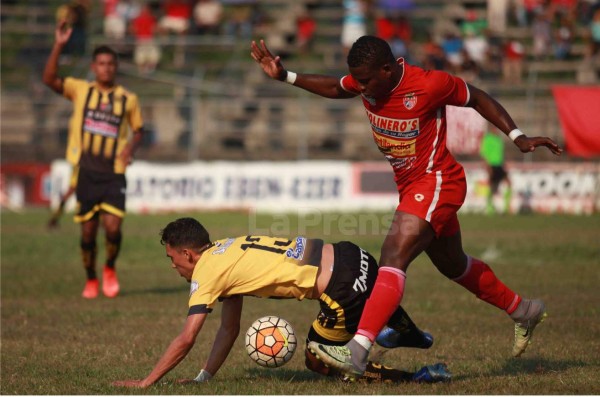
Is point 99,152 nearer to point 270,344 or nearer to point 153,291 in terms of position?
point 153,291

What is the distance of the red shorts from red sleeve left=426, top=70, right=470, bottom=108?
49 centimetres

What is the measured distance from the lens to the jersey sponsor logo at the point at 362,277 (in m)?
6.90

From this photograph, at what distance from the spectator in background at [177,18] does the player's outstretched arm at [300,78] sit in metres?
21.9

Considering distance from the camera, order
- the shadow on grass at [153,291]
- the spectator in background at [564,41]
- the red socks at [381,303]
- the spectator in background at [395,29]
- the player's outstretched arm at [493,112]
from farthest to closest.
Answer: the spectator in background at [564,41] < the spectator in background at [395,29] < the shadow on grass at [153,291] < the player's outstretched arm at [493,112] < the red socks at [381,303]

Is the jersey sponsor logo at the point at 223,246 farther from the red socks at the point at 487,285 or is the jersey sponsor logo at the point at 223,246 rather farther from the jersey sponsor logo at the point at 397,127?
the red socks at the point at 487,285

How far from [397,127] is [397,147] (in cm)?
16

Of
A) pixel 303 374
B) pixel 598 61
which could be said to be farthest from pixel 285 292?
pixel 598 61

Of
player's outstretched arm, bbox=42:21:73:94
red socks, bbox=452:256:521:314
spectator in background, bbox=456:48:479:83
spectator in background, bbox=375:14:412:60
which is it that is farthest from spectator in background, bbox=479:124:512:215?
red socks, bbox=452:256:521:314

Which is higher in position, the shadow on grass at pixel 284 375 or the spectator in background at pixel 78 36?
the spectator in background at pixel 78 36

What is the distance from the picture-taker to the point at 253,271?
6.74 m

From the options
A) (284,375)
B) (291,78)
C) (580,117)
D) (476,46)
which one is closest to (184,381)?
(284,375)

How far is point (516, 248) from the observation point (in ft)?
54.2

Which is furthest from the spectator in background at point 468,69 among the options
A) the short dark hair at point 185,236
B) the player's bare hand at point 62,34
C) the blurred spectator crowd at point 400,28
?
the short dark hair at point 185,236

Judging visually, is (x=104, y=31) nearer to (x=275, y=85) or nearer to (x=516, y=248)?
(x=275, y=85)
